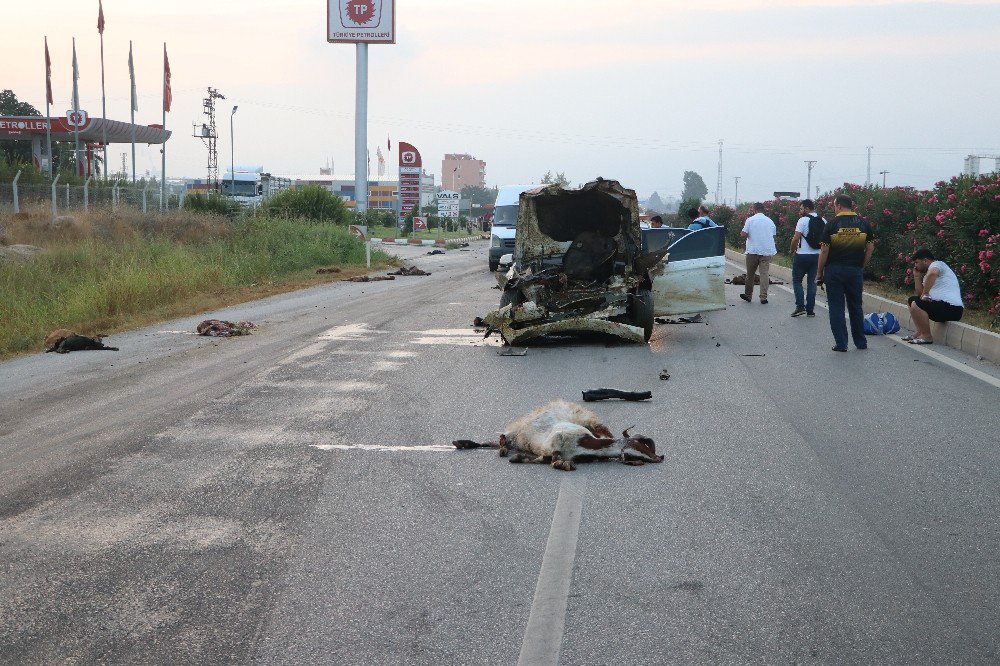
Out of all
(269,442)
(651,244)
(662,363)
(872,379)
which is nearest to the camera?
(269,442)

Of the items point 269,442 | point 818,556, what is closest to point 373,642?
point 818,556

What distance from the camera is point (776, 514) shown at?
19.0ft

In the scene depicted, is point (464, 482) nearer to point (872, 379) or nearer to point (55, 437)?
point (55, 437)

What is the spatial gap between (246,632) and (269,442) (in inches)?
144

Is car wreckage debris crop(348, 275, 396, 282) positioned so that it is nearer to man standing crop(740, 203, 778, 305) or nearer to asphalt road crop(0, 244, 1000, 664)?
man standing crop(740, 203, 778, 305)

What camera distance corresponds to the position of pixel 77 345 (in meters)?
13.6

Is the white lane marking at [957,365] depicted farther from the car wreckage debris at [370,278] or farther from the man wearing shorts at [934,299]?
the car wreckage debris at [370,278]

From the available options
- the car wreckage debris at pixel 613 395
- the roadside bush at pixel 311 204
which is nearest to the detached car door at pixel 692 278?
the car wreckage debris at pixel 613 395

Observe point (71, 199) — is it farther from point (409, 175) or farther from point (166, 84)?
point (409, 175)

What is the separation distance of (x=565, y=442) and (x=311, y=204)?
39.2 meters

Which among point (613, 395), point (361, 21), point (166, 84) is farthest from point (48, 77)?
point (613, 395)

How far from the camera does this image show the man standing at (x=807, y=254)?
17.3 m

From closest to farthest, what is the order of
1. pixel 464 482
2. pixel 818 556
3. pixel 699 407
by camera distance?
1. pixel 818 556
2. pixel 464 482
3. pixel 699 407

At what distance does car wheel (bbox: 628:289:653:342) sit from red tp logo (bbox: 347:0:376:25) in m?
54.2
